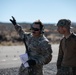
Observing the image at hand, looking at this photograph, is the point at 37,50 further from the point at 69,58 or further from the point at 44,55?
the point at 69,58

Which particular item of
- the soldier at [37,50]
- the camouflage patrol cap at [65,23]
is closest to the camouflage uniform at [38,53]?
the soldier at [37,50]

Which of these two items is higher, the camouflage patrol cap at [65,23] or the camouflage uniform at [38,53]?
the camouflage patrol cap at [65,23]

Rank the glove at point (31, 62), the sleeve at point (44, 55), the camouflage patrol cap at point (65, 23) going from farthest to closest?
the sleeve at point (44, 55) < the glove at point (31, 62) < the camouflage patrol cap at point (65, 23)

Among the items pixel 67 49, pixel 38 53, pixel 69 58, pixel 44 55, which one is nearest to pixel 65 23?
pixel 67 49

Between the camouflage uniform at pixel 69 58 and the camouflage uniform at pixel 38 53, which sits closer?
the camouflage uniform at pixel 69 58

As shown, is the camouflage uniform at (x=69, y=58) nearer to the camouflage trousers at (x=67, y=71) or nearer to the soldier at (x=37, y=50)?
the camouflage trousers at (x=67, y=71)

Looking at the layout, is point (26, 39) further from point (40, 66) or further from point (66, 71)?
point (66, 71)

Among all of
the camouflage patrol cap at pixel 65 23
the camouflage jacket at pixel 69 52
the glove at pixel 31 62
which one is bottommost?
the glove at pixel 31 62

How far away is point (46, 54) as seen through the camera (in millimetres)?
6566

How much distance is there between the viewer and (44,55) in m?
6.58

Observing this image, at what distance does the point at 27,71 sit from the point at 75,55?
1090 millimetres

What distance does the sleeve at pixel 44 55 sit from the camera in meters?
6.53

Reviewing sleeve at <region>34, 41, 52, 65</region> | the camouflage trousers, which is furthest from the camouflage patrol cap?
the camouflage trousers

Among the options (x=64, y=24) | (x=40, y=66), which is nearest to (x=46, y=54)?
(x=40, y=66)
